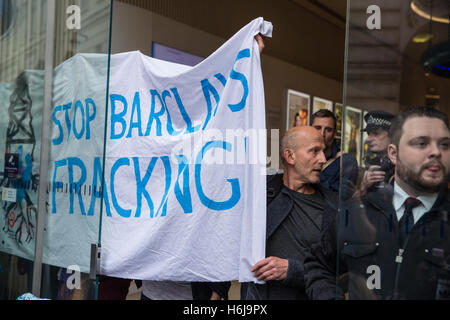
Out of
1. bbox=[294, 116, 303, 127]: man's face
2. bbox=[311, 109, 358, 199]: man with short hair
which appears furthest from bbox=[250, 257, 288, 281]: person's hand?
bbox=[294, 116, 303, 127]: man's face

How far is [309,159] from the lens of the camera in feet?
10.4

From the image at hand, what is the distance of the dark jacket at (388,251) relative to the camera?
7.11 feet

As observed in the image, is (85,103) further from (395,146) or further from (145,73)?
(395,146)

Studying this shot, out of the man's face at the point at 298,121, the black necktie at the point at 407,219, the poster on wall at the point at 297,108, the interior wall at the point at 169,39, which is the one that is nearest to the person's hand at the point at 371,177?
the black necktie at the point at 407,219

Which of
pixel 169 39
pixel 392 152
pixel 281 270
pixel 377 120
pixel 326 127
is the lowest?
pixel 281 270

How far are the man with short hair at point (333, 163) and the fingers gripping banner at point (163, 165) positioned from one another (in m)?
0.69

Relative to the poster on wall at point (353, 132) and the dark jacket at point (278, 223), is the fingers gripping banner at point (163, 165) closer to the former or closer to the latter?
the dark jacket at point (278, 223)

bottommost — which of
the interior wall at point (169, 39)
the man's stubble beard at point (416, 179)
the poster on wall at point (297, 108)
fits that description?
the man's stubble beard at point (416, 179)

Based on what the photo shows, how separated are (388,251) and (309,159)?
100 centimetres

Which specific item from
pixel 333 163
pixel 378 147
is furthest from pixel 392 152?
pixel 333 163

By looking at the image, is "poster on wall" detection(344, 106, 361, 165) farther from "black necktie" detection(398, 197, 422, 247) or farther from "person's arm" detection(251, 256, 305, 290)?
"person's arm" detection(251, 256, 305, 290)

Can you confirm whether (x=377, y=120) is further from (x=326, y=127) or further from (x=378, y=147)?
(x=326, y=127)

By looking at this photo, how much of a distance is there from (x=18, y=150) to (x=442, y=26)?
8.94 ft
